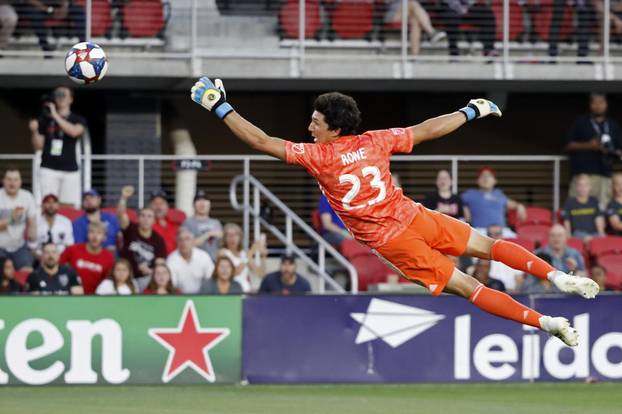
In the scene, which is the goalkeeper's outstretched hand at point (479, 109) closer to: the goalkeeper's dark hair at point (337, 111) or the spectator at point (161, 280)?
the goalkeeper's dark hair at point (337, 111)

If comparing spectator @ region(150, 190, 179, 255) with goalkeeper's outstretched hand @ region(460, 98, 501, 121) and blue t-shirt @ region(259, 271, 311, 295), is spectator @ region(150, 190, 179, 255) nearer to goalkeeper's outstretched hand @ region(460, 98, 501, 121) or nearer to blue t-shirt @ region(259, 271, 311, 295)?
blue t-shirt @ region(259, 271, 311, 295)

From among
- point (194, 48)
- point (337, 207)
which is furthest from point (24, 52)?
point (337, 207)

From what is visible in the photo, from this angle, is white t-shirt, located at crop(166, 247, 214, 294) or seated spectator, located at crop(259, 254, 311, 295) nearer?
seated spectator, located at crop(259, 254, 311, 295)

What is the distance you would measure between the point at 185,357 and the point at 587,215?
636cm

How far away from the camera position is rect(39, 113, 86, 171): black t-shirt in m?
18.9

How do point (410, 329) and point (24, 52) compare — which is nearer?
point (410, 329)

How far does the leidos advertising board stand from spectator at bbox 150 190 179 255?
227cm

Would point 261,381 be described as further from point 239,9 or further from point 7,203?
point 239,9

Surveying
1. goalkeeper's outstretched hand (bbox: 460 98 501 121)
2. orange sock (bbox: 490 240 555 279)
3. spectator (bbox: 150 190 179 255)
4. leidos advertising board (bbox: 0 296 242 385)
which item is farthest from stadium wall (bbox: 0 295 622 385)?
goalkeeper's outstretched hand (bbox: 460 98 501 121)

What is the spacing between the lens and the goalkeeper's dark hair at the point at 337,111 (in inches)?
468

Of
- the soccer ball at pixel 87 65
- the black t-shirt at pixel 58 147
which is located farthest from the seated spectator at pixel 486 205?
the soccer ball at pixel 87 65

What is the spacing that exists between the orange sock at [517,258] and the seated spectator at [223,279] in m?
5.84


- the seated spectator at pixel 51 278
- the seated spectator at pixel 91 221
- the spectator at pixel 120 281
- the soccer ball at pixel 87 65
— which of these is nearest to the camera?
the soccer ball at pixel 87 65

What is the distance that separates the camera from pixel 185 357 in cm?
1659
